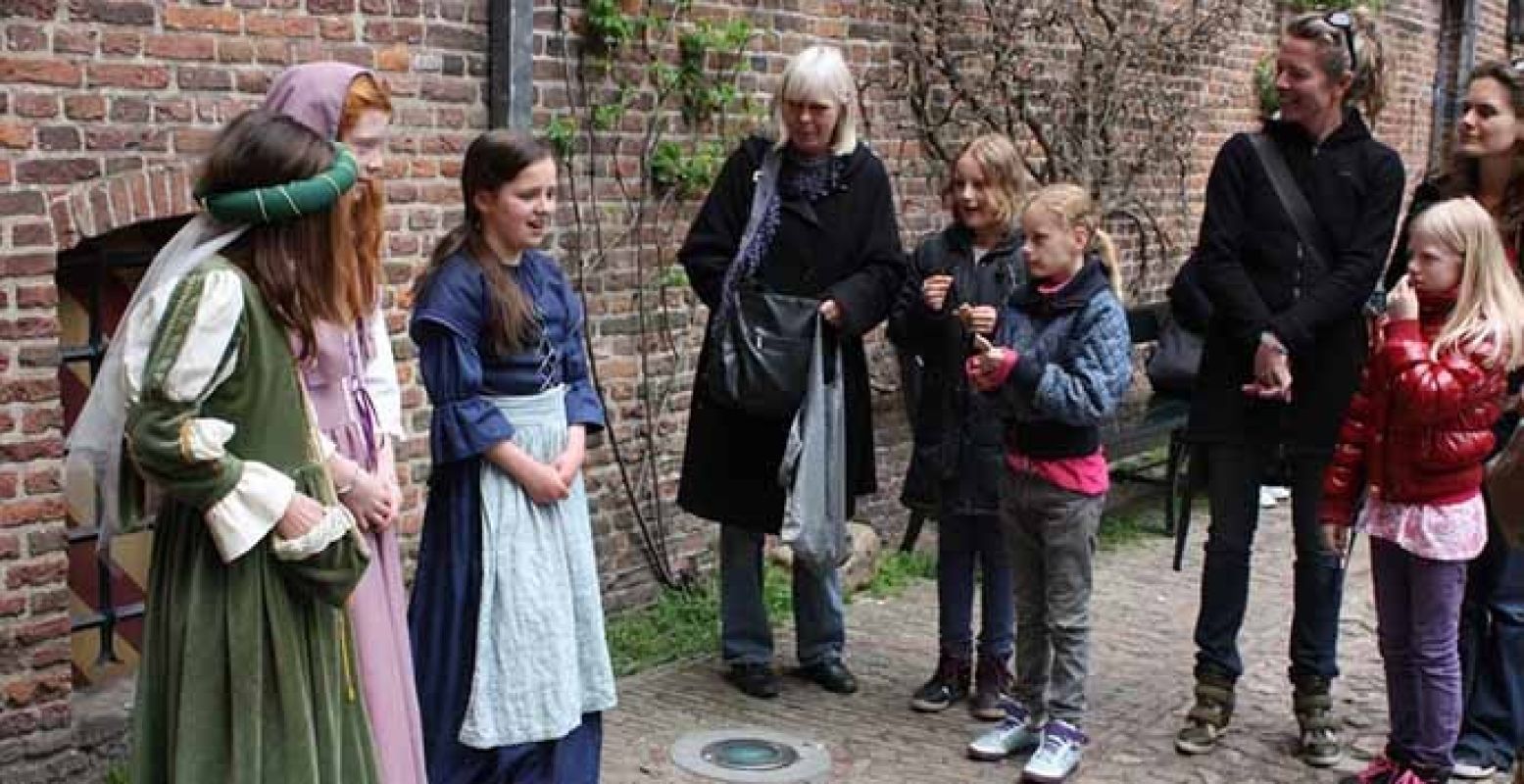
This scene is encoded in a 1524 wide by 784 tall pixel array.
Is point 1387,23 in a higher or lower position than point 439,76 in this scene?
higher

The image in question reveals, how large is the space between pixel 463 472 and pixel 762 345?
1389mm

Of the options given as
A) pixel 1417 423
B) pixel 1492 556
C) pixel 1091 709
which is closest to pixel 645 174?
pixel 1091 709

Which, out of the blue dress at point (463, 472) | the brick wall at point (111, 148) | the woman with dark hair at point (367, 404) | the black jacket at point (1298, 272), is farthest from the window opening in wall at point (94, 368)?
the black jacket at point (1298, 272)

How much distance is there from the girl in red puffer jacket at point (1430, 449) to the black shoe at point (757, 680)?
193cm

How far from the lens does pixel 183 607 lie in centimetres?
313

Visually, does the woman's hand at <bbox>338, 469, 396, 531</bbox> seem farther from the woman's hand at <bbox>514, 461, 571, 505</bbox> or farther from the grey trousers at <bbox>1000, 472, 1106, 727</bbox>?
the grey trousers at <bbox>1000, 472, 1106, 727</bbox>

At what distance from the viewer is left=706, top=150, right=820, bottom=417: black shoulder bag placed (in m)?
5.30

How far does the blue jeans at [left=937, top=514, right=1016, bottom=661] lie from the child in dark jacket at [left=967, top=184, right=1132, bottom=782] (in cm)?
35

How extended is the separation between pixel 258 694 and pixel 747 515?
2565 mm

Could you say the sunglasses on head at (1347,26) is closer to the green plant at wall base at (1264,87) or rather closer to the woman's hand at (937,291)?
the woman's hand at (937,291)

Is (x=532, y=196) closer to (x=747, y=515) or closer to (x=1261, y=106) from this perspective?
(x=747, y=515)

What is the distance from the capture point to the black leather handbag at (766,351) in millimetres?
5297

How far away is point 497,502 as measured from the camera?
13.6 ft

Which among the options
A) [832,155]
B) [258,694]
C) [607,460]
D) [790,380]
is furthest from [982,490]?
[258,694]
